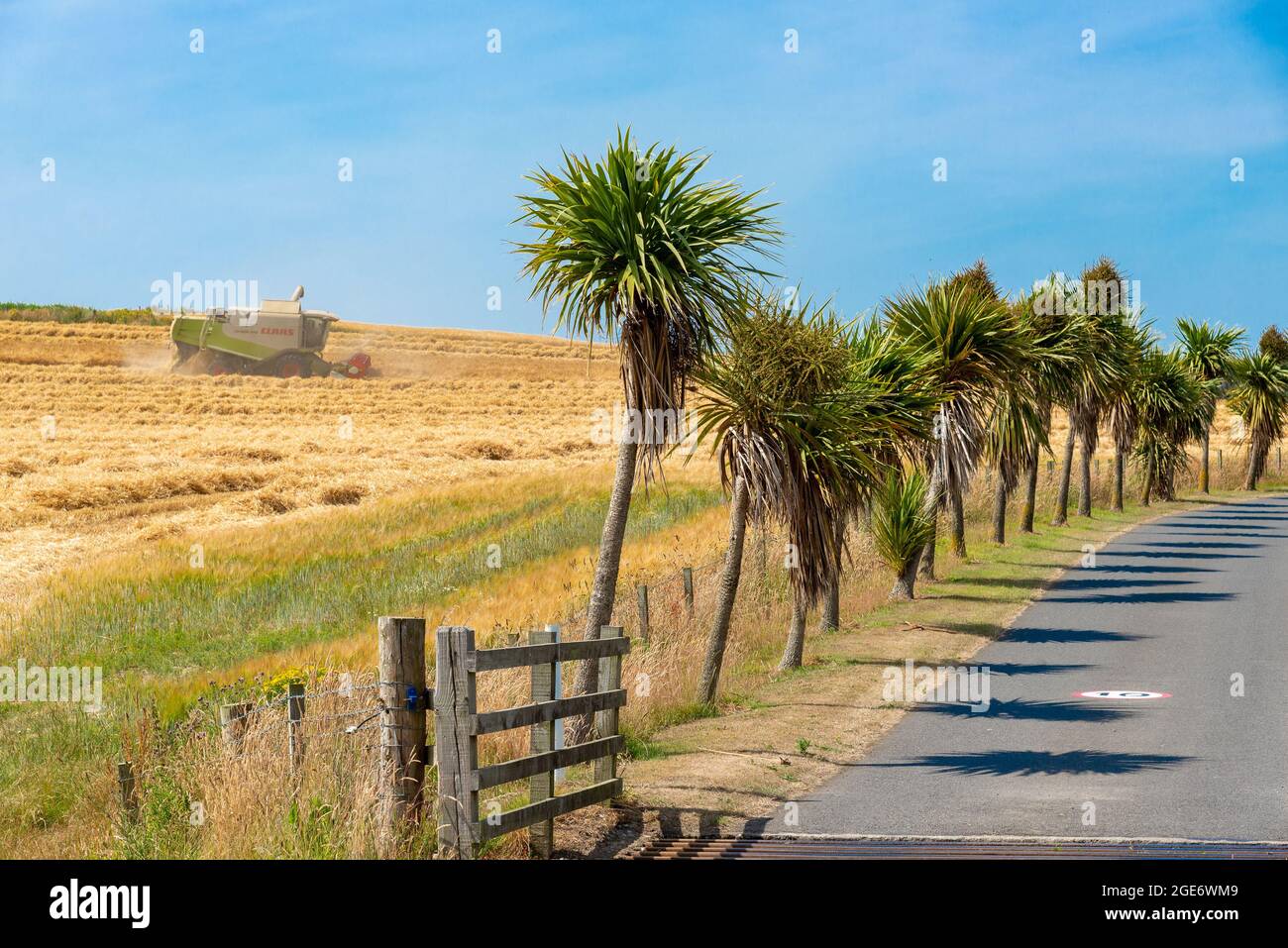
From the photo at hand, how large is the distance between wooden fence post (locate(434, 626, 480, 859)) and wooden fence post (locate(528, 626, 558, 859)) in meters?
0.79

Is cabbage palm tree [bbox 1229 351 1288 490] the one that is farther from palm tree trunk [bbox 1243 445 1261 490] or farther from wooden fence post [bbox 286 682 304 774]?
wooden fence post [bbox 286 682 304 774]

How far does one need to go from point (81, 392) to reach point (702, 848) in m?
60.7

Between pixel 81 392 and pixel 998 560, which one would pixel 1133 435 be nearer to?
pixel 998 560

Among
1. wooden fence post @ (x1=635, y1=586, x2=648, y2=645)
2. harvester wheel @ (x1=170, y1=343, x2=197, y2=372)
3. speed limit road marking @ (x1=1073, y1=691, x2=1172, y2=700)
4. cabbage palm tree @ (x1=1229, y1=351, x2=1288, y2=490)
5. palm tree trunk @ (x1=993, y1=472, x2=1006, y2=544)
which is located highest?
harvester wheel @ (x1=170, y1=343, x2=197, y2=372)

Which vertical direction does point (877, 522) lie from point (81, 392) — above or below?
below

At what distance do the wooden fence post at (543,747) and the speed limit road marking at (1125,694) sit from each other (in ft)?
→ 28.9

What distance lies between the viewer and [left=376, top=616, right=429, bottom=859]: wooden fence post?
7953mm

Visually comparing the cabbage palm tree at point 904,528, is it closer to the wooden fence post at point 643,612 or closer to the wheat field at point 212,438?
the wooden fence post at point 643,612

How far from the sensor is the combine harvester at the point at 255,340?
2879 inches

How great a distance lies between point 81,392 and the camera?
205 feet

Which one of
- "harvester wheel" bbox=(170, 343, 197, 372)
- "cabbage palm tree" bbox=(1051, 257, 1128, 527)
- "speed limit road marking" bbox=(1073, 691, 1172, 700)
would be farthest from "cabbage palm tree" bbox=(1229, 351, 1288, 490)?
"harvester wheel" bbox=(170, 343, 197, 372)

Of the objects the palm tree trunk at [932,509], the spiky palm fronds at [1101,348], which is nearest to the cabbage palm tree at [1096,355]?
the spiky palm fronds at [1101,348]

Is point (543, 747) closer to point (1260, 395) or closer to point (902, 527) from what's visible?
point (902, 527)
